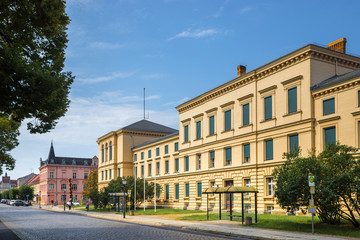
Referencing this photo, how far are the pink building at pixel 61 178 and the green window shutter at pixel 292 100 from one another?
92.7 metres

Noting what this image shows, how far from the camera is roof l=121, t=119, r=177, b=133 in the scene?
70.1 metres

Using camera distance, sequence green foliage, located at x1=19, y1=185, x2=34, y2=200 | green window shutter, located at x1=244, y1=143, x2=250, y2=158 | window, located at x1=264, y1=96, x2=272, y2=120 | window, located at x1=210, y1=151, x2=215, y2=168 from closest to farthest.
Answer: window, located at x1=264, y1=96, x2=272, y2=120
green window shutter, located at x1=244, y1=143, x2=250, y2=158
window, located at x1=210, y1=151, x2=215, y2=168
green foliage, located at x1=19, y1=185, x2=34, y2=200

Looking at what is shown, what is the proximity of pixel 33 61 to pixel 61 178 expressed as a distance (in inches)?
4422

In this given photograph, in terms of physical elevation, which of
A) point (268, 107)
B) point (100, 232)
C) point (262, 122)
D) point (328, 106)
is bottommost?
point (100, 232)


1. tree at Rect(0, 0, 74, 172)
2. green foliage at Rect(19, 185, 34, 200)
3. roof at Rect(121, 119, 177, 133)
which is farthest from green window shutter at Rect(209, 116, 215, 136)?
green foliage at Rect(19, 185, 34, 200)

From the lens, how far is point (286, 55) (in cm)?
3450

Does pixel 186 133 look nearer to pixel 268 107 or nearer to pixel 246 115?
pixel 246 115

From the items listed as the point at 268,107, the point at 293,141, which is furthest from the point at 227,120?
the point at 293,141

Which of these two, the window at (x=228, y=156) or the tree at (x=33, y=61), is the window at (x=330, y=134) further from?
the tree at (x=33, y=61)

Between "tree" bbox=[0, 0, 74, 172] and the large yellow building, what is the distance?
68.9 feet

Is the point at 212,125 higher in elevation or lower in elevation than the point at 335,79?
lower

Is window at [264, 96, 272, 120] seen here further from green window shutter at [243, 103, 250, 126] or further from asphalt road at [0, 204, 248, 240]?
asphalt road at [0, 204, 248, 240]

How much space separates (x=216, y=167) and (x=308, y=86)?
15540mm

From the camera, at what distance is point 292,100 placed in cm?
3403
